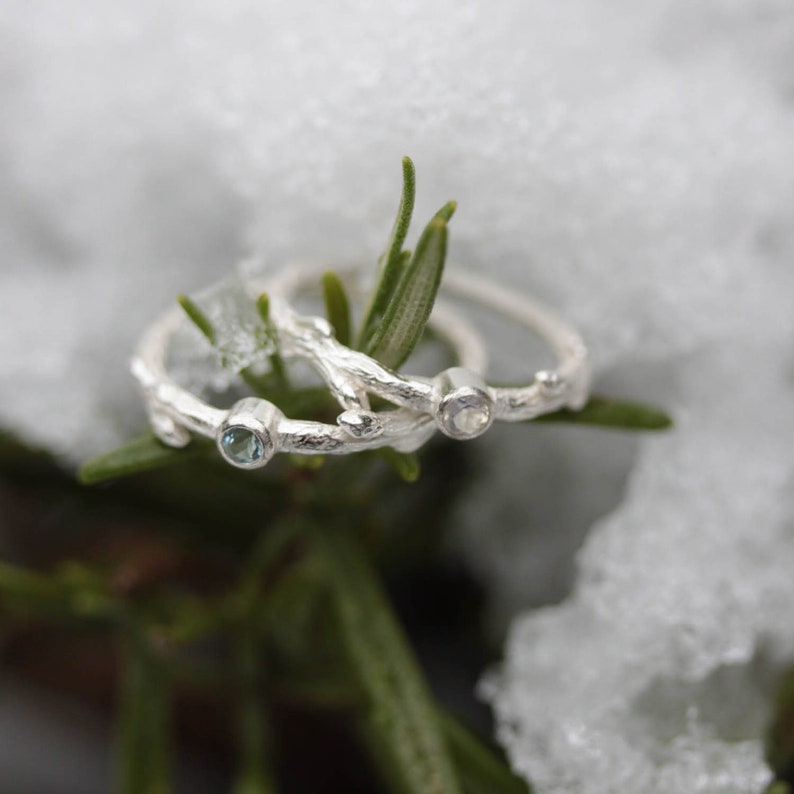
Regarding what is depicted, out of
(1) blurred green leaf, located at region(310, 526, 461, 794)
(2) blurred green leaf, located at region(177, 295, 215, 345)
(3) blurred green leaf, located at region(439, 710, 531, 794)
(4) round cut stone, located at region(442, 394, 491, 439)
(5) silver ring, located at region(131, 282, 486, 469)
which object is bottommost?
(3) blurred green leaf, located at region(439, 710, 531, 794)

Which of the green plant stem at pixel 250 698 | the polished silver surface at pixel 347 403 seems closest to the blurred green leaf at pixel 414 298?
the polished silver surface at pixel 347 403

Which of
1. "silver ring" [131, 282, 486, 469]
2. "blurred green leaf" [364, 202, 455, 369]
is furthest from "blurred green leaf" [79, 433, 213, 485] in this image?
"blurred green leaf" [364, 202, 455, 369]

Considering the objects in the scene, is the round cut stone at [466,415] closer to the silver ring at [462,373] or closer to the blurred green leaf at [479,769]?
the silver ring at [462,373]

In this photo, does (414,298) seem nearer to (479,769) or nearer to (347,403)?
(347,403)

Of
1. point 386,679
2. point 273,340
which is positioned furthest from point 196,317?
point 386,679

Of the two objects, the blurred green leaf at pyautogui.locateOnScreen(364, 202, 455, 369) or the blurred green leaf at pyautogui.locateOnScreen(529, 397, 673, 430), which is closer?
the blurred green leaf at pyautogui.locateOnScreen(364, 202, 455, 369)

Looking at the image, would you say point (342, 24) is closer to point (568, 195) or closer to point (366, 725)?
point (568, 195)

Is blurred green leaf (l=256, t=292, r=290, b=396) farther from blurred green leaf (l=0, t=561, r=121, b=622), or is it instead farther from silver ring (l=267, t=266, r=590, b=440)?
blurred green leaf (l=0, t=561, r=121, b=622)
